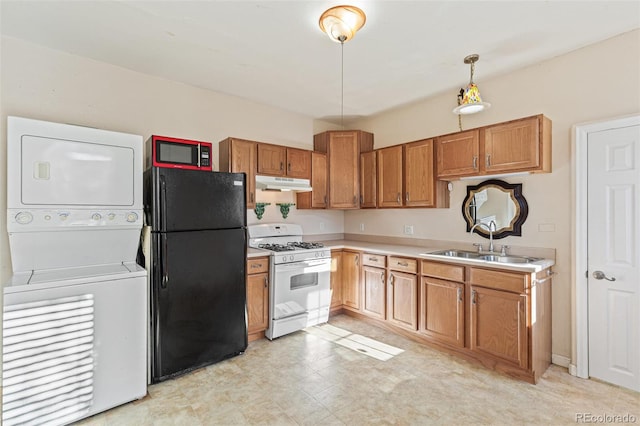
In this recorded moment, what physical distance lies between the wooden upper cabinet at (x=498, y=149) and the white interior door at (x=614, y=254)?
1.18 ft

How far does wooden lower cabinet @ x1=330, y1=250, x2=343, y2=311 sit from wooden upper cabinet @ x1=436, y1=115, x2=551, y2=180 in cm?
155

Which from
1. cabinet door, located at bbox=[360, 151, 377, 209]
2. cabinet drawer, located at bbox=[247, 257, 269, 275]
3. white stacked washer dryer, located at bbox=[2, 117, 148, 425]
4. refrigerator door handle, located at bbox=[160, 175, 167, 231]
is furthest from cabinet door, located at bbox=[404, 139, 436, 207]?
white stacked washer dryer, located at bbox=[2, 117, 148, 425]

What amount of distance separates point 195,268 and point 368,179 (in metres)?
2.41

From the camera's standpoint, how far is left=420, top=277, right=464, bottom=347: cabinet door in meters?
2.86

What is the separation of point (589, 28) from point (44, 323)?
167 inches

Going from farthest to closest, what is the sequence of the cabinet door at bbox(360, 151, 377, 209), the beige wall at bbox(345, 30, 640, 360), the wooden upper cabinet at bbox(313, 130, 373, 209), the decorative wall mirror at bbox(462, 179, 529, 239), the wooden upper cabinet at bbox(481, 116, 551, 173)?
the wooden upper cabinet at bbox(313, 130, 373, 209), the cabinet door at bbox(360, 151, 377, 209), the decorative wall mirror at bbox(462, 179, 529, 239), the wooden upper cabinet at bbox(481, 116, 551, 173), the beige wall at bbox(345, 30, 640, 360)

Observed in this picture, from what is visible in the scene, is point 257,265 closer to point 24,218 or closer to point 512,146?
point 24,218

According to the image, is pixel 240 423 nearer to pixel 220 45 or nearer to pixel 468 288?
pixel 468 288

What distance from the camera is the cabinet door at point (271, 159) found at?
141 inches

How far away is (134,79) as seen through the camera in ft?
9.81

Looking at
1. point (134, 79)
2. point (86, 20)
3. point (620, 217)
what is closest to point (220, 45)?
point (86, 20)

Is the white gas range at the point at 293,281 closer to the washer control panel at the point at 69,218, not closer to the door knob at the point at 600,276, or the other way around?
the washer control panel at the point at 69,218

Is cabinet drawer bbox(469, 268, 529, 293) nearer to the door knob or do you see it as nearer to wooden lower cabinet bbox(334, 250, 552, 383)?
wooden lower cabinet bbox(334, 250, 552, 383)

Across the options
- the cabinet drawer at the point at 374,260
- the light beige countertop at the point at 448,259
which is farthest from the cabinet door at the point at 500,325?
the cabinet drawer at the point at 374,260
